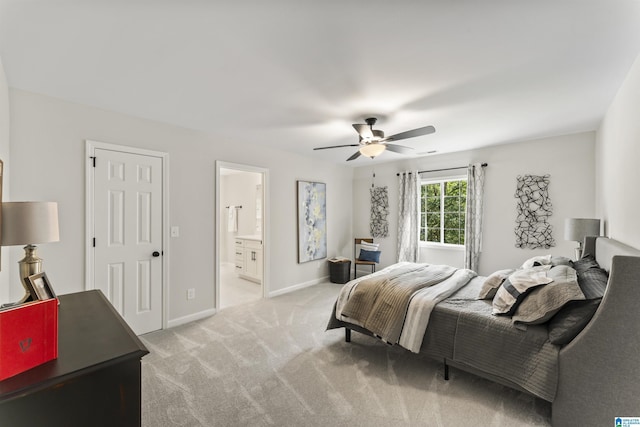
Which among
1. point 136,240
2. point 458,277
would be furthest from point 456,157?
point 136,240

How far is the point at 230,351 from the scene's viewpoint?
2.76 meters

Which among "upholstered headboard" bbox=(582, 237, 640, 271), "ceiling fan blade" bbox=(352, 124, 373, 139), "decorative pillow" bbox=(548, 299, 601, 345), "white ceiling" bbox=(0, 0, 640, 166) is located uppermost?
"white ceiling" bbox=(0, 0, 640, 166)

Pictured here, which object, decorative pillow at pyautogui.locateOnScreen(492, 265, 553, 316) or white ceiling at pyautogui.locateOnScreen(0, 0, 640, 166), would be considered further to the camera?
decorative pillow at pyautogui.locateOnScreen(492, 265, 553, 316)

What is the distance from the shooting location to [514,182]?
4207 mm

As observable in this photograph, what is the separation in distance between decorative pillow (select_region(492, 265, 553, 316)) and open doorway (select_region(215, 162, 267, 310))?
3248mm

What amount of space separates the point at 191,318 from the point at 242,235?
3567 mm

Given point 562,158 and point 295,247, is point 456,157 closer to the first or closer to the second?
point 562,158

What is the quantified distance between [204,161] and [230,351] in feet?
7.66

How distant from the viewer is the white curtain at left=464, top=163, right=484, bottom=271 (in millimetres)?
4445

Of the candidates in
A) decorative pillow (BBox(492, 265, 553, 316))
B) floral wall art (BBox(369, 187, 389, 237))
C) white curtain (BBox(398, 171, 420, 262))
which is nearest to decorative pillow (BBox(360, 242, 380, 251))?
floral wall art (BBox(369, 187, 389, 237))

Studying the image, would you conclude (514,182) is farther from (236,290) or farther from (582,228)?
(236,290)

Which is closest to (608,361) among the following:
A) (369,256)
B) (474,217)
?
(474,217)

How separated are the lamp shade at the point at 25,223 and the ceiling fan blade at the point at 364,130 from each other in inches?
95.7

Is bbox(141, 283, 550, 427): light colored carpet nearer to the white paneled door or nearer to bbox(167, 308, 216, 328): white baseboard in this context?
bbox(167, 308, 216, 328): white baseboard
